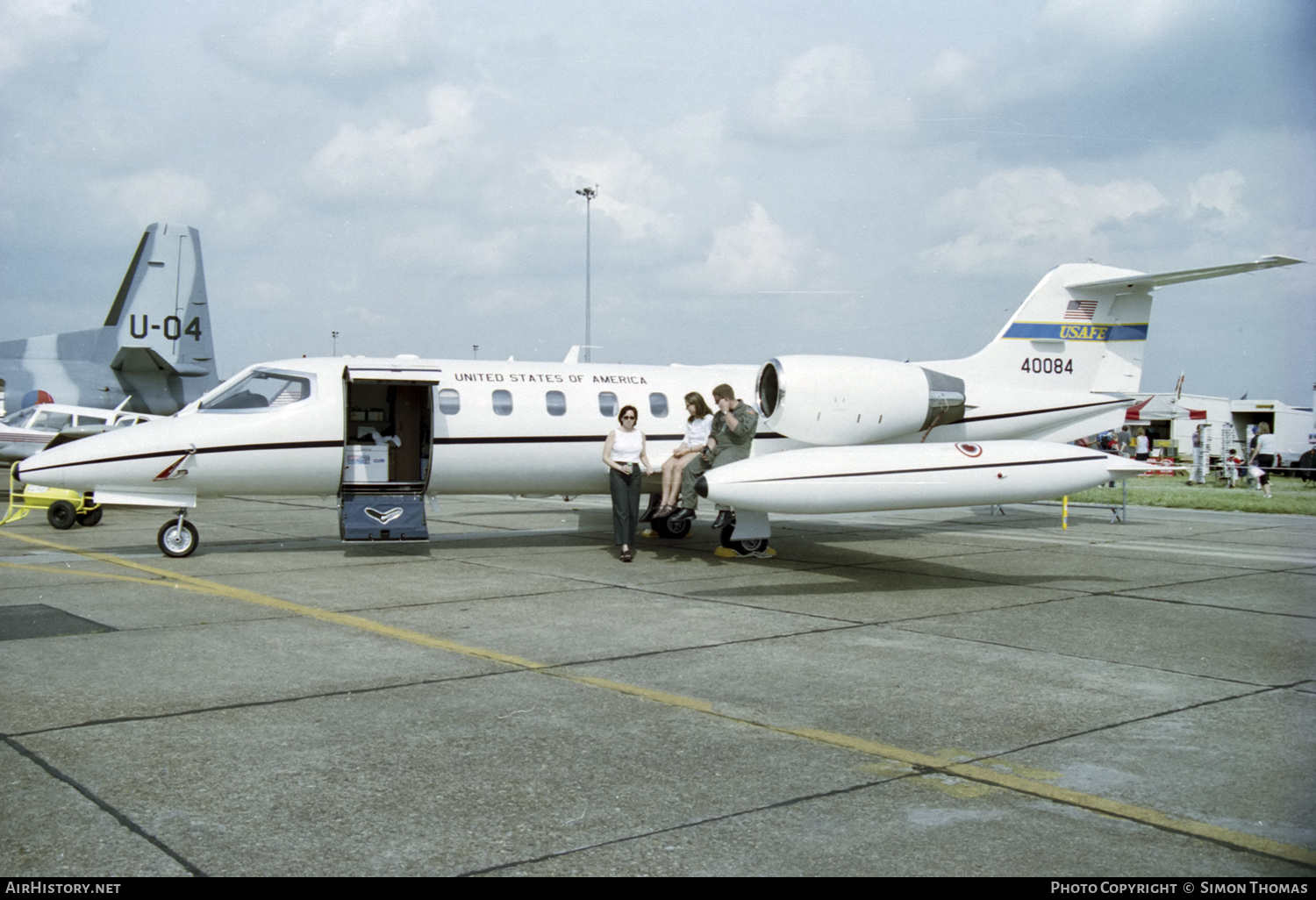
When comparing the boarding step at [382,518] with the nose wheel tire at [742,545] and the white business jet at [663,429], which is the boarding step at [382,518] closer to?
the white business jet at [663,429]

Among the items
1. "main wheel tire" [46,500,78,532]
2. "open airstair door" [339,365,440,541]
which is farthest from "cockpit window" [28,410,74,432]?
"open airstair door" [339,365,440,541]

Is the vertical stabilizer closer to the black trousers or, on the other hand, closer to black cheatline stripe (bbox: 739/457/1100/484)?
black cheatline stripe (bbox: 739/457/1100/484)

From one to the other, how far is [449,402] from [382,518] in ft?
5.23

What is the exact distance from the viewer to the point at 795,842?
3918 millimetres

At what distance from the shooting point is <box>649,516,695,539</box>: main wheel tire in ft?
47.7

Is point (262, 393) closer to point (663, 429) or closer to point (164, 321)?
point (663, 429)

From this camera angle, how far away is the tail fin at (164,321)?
29.2 meters

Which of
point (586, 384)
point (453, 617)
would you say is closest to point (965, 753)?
point (453, 617)

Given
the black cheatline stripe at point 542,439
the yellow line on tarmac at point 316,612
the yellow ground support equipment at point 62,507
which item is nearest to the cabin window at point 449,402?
the black cheatline stripe at point 542,439

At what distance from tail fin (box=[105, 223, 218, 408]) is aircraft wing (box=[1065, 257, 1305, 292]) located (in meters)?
24.1

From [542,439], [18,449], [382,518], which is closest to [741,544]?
[542,439]

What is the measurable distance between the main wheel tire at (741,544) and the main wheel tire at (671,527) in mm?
1592
